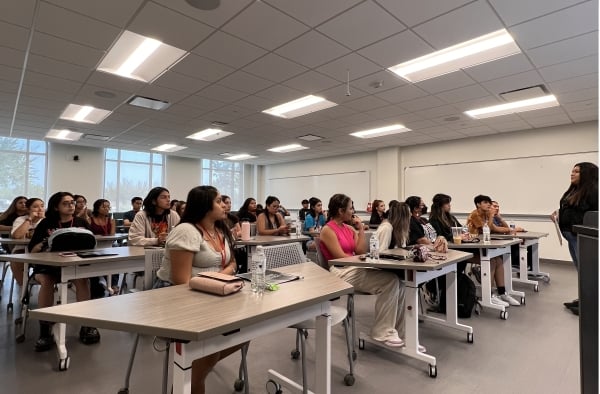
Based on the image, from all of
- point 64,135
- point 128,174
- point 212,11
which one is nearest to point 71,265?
point 212,11

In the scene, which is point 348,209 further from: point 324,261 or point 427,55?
point 427,55

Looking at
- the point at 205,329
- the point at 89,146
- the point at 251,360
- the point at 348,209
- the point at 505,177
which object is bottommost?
the point at 251,360

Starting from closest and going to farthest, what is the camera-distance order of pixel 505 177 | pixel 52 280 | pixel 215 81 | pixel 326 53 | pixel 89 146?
pixel 52 280 → pixel 326 53 → pixel 215 81 → pixel 505 177 → pixel 89 146

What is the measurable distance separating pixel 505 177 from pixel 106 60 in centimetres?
751

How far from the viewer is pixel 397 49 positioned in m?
3.35

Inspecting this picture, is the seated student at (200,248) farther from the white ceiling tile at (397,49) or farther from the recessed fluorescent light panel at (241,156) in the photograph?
the recessed fluorescent light panel at (241,156)

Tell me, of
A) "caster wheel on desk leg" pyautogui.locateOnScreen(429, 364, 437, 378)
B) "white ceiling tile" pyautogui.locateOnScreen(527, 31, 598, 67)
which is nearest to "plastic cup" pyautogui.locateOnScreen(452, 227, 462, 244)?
"caster wheel on desk leg" pyautogui.locateOnScreen(429, 364, 437, 378)

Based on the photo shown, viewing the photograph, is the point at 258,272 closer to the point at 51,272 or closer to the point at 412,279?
the point at 412,279

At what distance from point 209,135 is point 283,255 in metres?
5.77

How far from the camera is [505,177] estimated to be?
7121 millimetres

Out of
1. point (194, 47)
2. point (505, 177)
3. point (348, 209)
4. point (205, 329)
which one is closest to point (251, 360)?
point (348, 209)

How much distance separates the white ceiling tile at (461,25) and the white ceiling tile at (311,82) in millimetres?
1307

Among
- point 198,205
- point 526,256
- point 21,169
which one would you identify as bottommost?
point 526,256

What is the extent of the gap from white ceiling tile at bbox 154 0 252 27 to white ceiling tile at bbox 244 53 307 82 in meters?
0.75
